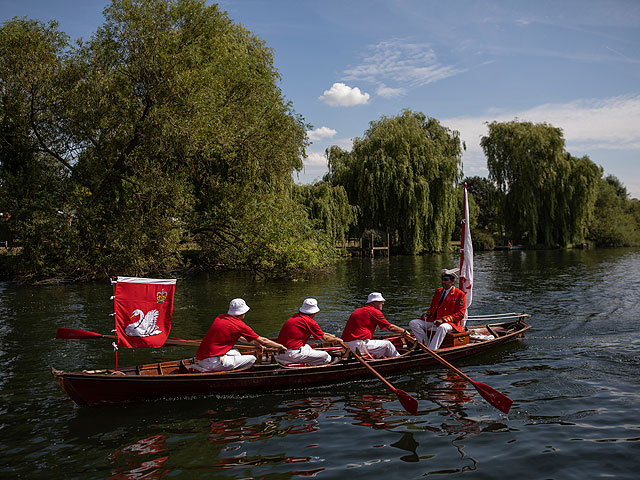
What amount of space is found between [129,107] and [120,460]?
18438 millimetres

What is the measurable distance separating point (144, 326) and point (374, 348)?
4.63 metres

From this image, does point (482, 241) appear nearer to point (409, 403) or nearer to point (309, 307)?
point (309, 307)

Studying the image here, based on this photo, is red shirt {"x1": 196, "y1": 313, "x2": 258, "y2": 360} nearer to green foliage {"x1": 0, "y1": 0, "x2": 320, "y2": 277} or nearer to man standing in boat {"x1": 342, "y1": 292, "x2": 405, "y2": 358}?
man standing in boat {"x1": 342, "y1": 292, "x2": 405, "y2": 358}

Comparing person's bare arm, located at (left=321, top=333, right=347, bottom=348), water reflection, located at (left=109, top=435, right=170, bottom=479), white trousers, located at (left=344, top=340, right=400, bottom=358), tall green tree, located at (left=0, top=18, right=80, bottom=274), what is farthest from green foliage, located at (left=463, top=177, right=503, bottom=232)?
water reflection, located at (left=109, top=435, right=170, bottom=479)

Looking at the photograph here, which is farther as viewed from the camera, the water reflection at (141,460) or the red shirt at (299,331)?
the red shirt at (299,331)

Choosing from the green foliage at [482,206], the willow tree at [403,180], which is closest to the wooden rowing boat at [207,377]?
the willow tree at [403,180]

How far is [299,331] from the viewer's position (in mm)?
10188

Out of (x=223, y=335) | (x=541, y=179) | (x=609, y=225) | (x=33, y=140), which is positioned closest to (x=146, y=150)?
(x=33, y=140)

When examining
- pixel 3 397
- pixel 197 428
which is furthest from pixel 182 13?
pixel 197 428

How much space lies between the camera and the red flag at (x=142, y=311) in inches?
374

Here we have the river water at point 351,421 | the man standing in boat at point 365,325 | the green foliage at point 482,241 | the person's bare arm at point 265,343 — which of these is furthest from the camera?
the green foliage at point 482,241

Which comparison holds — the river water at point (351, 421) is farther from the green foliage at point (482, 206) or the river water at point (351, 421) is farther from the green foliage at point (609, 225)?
the green foliage at point (609, 225)

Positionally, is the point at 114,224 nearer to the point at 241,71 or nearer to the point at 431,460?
the point at 241,71

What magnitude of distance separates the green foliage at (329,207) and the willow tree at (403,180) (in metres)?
2.08
